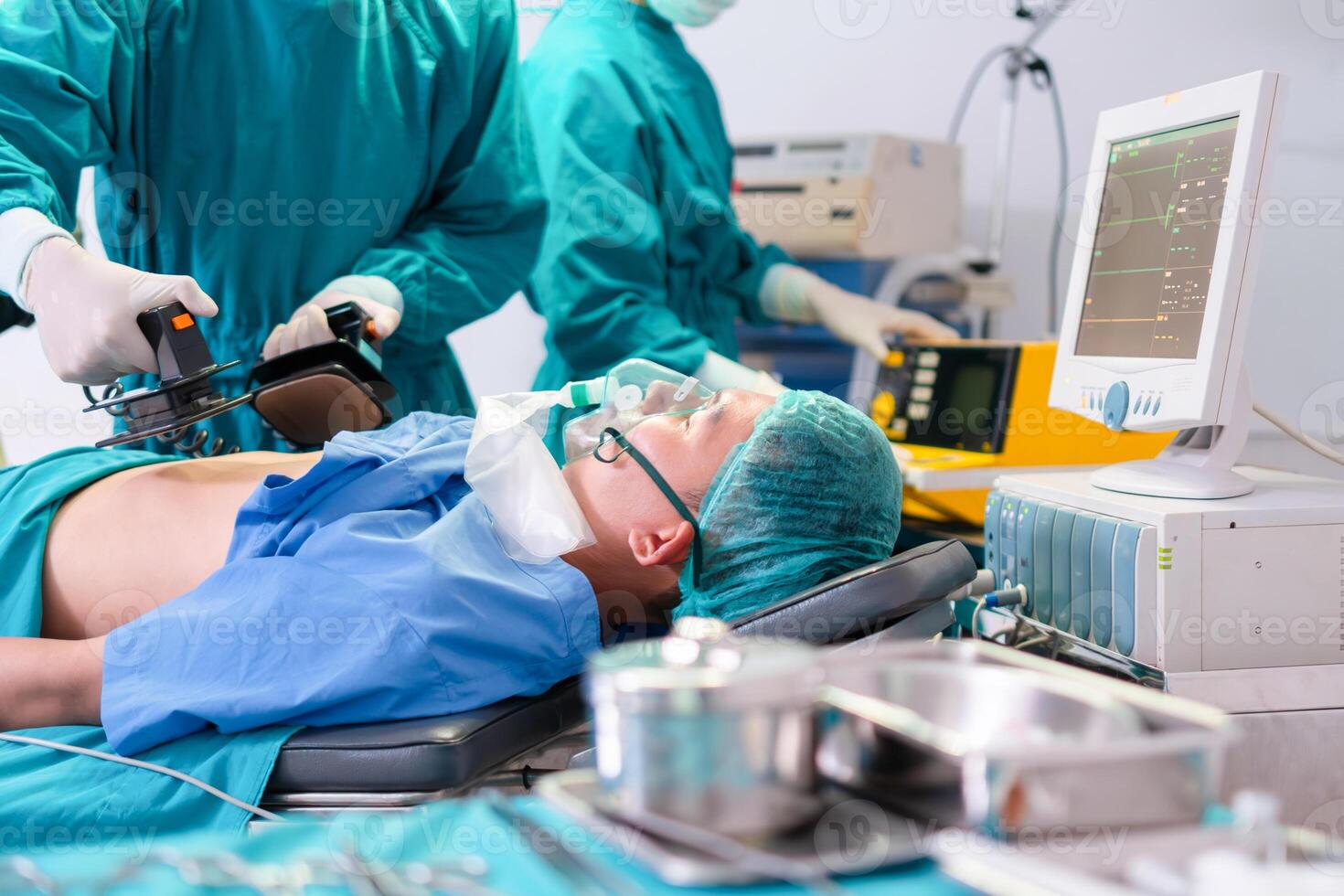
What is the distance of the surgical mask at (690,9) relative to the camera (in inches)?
102

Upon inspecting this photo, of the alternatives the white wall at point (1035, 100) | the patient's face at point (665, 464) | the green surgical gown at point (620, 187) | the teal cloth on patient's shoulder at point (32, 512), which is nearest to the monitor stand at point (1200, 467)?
the patient's face at point (665, 464)

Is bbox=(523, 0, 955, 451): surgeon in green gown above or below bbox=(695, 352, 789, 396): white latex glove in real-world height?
above

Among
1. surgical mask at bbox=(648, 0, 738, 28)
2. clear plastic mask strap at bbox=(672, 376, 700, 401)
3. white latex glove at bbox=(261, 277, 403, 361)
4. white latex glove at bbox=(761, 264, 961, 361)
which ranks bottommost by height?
clear plastic mask strap at bbox=(672, 376, 700, 401)

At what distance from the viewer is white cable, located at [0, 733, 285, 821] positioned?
3.97ft

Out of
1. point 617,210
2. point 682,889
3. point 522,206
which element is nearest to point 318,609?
point 682,889

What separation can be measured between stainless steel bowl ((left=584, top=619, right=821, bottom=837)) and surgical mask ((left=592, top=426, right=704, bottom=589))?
0.82 metres

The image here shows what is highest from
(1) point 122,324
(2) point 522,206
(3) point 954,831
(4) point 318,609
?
(2) point 522,206

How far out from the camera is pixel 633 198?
2529 mm

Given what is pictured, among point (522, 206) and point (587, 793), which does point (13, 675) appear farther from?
point (522, 206)

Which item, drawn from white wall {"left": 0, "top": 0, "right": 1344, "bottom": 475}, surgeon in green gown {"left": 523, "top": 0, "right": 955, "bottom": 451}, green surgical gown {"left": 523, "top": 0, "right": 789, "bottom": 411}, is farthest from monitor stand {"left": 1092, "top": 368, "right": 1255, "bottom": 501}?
white wall {"left": 0, "top": 0, "right": 1344, "bottom": 475}

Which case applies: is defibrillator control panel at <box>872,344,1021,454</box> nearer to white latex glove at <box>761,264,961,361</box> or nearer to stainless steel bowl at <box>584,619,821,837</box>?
white latex glove at <box>761,264,961,361</box>

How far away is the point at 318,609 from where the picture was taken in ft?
4.35

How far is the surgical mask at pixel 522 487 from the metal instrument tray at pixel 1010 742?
735 mm

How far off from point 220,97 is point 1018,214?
2.68 m
